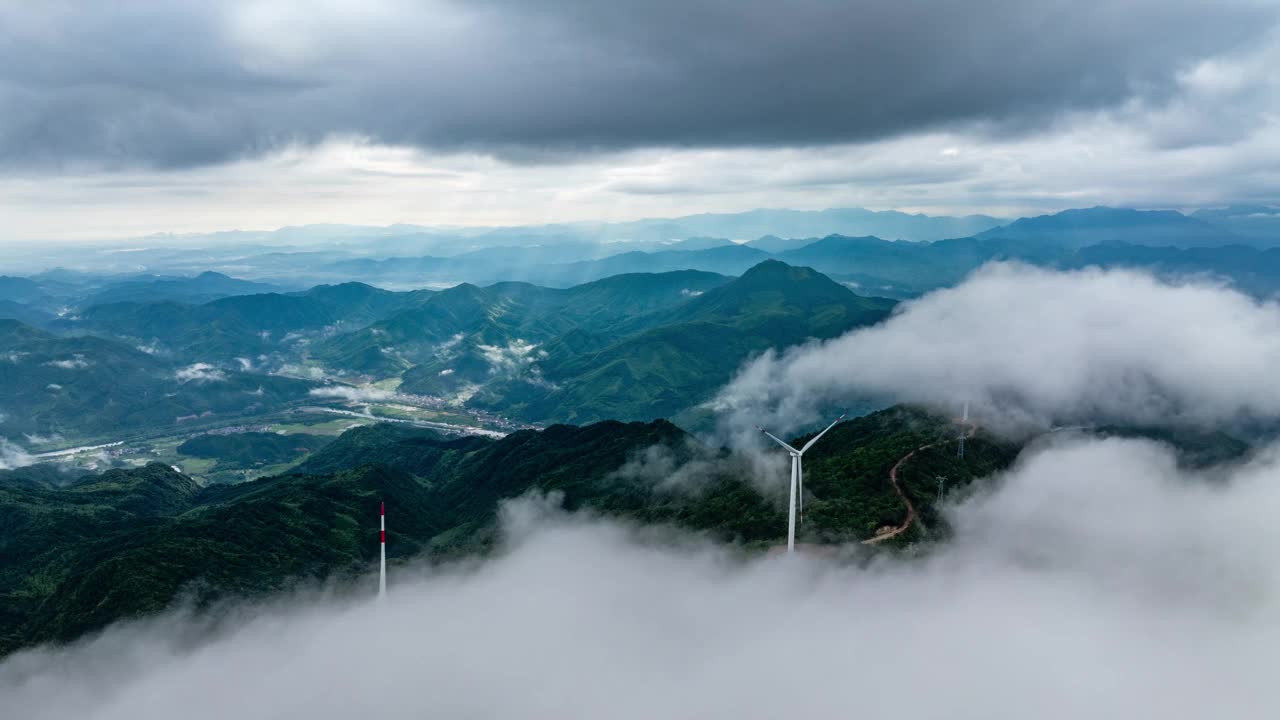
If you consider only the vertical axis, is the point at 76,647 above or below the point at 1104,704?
below

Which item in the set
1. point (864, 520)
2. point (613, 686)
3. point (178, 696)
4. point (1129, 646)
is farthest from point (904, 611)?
point (178, 696)

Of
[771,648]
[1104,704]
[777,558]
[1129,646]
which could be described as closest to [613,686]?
[771,648]

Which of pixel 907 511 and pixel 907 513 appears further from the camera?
pixel 907 511

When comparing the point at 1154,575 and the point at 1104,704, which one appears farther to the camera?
the point at 1154,575

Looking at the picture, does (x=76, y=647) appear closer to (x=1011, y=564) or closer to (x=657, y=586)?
(x=657, y=586)

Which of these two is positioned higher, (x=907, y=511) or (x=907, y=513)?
(x=907, y=511)

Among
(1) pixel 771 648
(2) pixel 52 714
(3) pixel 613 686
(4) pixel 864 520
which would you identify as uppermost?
(4) pixel 864 520

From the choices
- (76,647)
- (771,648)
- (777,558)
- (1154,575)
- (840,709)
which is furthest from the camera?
(76,647)

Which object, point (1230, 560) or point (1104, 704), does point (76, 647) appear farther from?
point (1230, 560)

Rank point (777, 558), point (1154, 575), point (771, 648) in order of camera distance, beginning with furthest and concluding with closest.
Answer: point (1154, 575) < point (777, 558) < point (771, 648)
